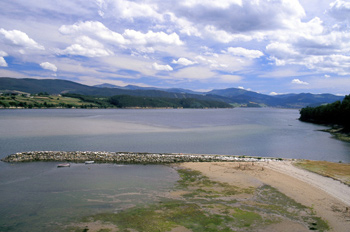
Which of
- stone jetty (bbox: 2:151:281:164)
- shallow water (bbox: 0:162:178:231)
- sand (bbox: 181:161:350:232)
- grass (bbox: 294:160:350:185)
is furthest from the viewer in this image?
stone jetty (bbox: 2:151:281:164)

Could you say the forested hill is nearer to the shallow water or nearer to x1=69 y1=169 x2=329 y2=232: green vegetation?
x1=69 y1=169 x2=329 y2=232: green vegetation

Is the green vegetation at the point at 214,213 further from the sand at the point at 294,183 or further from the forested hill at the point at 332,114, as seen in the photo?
the forested hill at the point at 332,114

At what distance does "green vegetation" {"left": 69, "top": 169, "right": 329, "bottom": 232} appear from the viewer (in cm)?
1352

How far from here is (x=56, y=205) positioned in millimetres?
16641

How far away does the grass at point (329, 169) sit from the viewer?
22748mm

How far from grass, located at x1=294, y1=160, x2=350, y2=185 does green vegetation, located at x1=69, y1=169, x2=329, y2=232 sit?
8.02 m

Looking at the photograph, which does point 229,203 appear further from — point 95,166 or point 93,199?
point 95,166

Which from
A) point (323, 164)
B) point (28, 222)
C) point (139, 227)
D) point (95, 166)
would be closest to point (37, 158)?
point (95, 166)

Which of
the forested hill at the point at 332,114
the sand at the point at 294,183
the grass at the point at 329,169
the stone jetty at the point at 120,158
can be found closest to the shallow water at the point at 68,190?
the stone jetty at the point at 120,158

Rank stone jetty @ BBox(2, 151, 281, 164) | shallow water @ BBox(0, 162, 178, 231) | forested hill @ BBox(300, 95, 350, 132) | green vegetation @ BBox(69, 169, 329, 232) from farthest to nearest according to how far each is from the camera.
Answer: forested hill @ BBox(300, 95, 350, 132)
stone jetty @ BBox(2, 151, 281, 164)
shallow water @ BBox(0, 162, 178, 231)
green vegetation @ BBox(69, 169, 329, 232)

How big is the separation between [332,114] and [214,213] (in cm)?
8634

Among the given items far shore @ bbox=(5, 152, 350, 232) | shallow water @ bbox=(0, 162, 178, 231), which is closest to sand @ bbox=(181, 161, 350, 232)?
far shore @ bbox=(5, 152, 350, 232)

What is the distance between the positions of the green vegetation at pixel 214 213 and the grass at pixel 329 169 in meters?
8.02

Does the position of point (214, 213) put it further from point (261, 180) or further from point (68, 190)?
point (68, 190)
